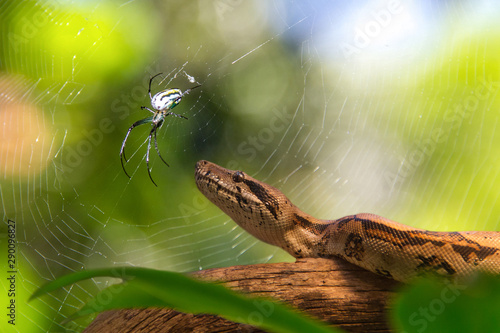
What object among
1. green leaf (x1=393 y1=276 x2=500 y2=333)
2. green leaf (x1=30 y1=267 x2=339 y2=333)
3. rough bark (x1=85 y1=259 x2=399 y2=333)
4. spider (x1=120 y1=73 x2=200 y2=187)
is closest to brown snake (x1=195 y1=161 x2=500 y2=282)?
rough bark (x1=85 y1=259 x2=399 y2=333)

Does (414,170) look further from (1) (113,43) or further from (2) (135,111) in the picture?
(1) (113,43)

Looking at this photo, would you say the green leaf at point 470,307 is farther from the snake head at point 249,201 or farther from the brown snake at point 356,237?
the snake head at point 249,201

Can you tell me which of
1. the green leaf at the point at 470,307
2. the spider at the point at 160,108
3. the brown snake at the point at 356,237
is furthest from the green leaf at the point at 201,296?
the spider at the point at 160,108

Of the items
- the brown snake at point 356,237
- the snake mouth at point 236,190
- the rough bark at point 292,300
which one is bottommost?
the rough bark at point 292,300

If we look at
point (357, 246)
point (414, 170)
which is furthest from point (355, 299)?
point (414, 170)

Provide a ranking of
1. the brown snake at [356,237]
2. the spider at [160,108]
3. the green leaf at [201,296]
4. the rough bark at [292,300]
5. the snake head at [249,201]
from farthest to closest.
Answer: the spider at [160,108] < the snake head at [249,201] < the brown snake at [356,237] < the rough bark at [292,300] < the green leaf at [201,296]

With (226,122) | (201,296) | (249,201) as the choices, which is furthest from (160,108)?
(201,296)
